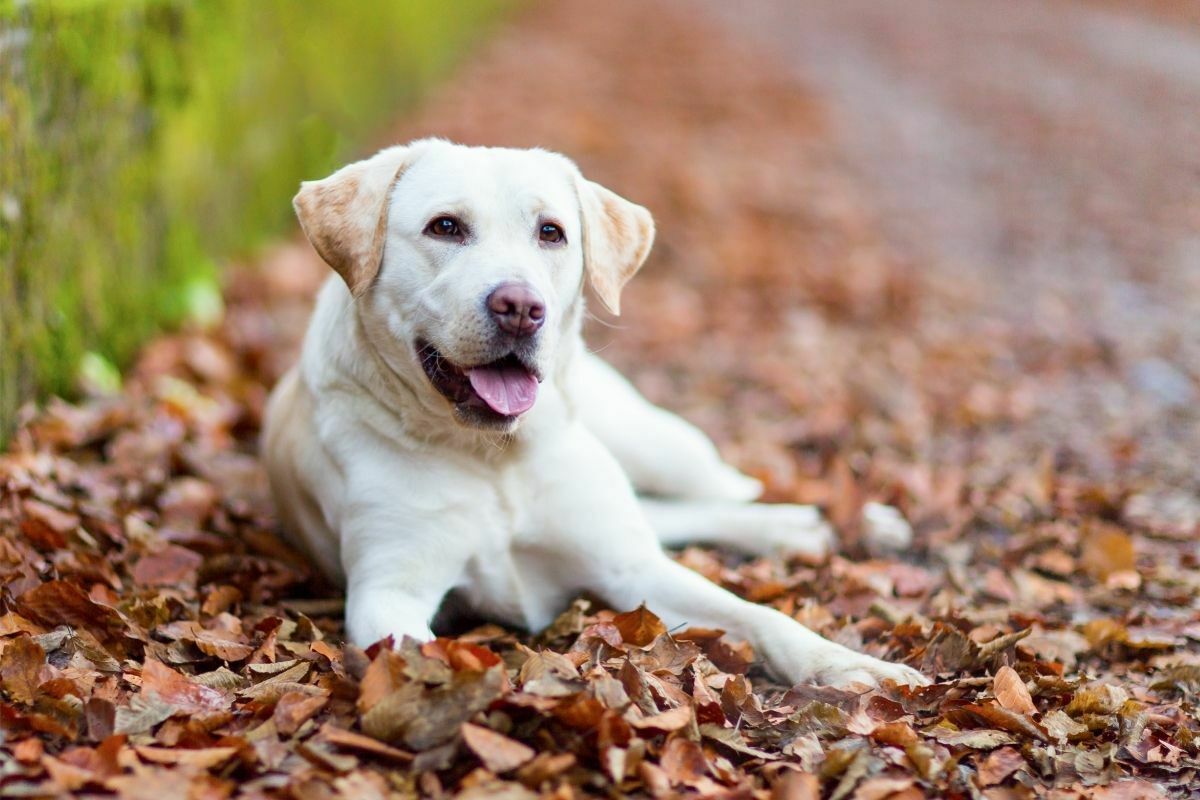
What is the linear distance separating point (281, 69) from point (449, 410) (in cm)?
578

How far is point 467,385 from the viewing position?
3539 mm

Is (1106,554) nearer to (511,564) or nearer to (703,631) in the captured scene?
(703,631)

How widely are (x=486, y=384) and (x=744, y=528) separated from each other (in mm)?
1602

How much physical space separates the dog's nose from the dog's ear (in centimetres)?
46

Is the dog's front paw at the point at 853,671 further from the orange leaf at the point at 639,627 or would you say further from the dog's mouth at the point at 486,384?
the dog's mouth at the point at 486,384

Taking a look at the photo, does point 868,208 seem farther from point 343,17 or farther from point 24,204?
point 24,204

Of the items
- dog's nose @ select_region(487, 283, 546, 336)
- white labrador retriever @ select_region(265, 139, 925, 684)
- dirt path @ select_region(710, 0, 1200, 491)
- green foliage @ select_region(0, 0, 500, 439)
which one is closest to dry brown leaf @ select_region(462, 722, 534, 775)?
white labrador retriever @ select_region(265, 139, 925, 684)

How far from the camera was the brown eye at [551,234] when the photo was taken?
3691mm

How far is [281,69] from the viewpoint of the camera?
28.3 ft

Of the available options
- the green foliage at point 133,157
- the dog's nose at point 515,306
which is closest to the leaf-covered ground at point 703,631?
the green foliage at point 133,157

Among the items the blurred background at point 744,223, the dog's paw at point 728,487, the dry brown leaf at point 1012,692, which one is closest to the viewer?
the dry brown leaf at point 1012,692

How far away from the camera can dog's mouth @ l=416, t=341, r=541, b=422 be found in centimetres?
351

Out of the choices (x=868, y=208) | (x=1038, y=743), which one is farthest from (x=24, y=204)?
(x=868, y=208)

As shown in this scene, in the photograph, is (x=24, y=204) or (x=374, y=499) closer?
(x=374, y=499)
